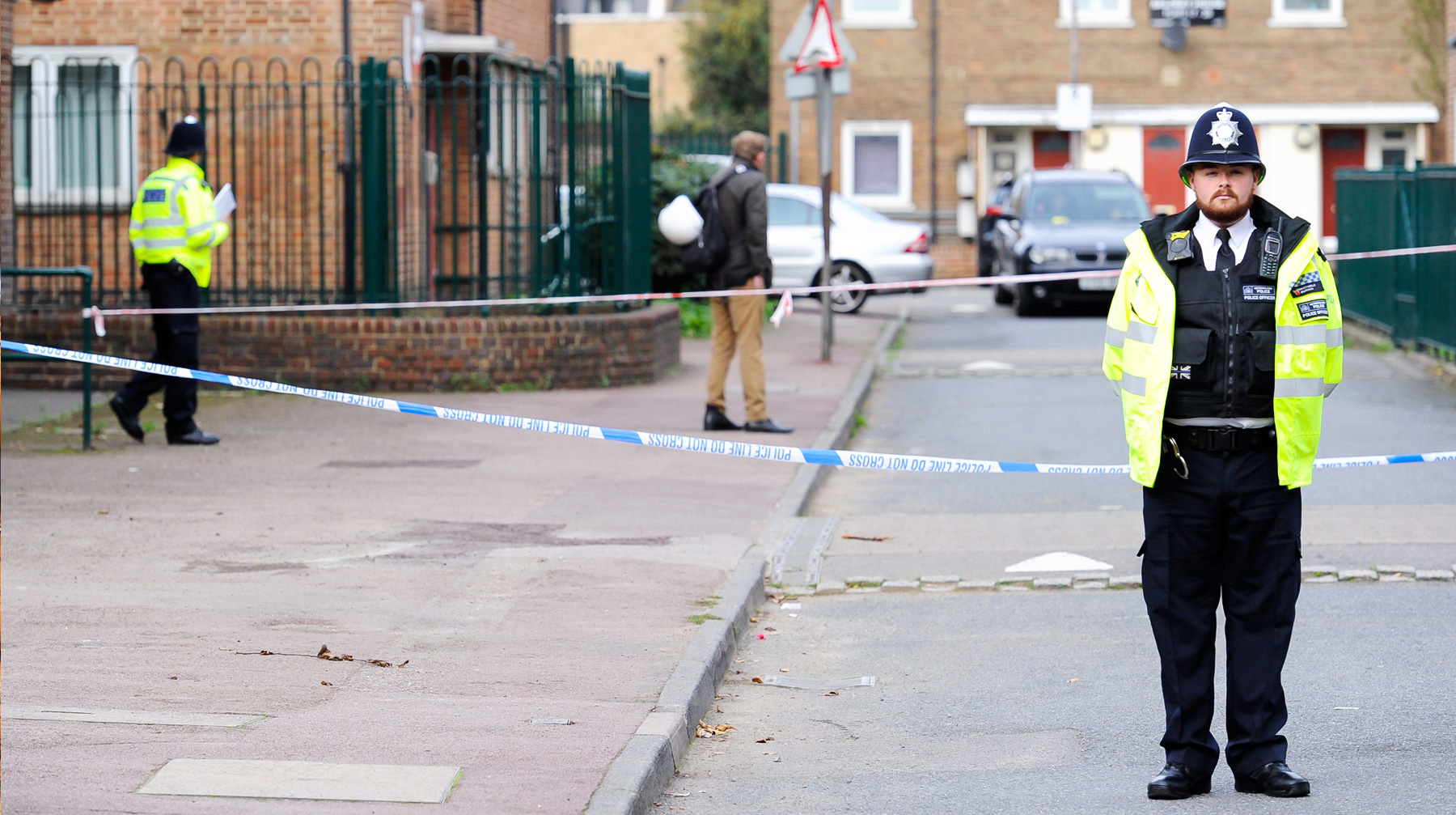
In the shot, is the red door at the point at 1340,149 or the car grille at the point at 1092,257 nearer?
the car grille at the point at 1092,257

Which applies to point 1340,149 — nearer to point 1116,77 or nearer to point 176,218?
point 1116,77

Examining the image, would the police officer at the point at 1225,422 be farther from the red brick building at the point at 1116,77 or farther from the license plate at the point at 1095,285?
the red brick building at the point at 1116,77

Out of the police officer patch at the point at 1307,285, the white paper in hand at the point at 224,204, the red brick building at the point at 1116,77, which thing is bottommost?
the police officer patch at the point at 1307,285

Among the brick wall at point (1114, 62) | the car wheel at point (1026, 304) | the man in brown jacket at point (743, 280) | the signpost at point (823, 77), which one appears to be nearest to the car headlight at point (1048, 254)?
the car wheel at point (1026, 304)

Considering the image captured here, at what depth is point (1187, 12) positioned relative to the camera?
122 ft

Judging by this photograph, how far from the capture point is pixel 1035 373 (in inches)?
679

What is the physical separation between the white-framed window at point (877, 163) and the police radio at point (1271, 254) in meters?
33.3

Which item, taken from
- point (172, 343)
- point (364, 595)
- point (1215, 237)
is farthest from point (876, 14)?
point (1215, 237)

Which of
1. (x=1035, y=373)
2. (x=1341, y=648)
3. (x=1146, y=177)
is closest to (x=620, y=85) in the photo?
(x=1035, y=373)

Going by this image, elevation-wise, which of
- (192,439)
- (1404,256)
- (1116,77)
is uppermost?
(1116,77)

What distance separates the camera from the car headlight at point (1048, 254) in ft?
76.1

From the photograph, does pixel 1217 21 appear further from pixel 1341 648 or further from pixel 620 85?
pixel 1341 648

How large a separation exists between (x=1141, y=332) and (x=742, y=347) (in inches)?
306

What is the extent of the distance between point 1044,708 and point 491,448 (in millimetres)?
6493
